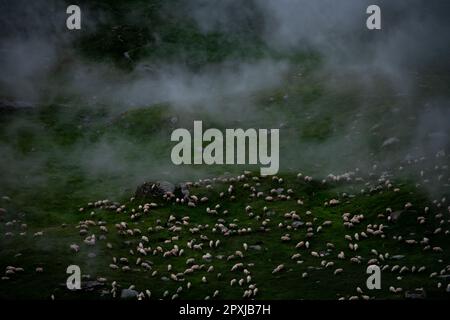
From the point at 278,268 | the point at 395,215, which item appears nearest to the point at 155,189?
the point at 278,268

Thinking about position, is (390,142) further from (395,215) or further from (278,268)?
(278,268)

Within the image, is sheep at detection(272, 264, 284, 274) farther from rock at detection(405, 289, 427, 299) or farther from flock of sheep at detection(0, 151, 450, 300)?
rock at detection(405, 289, 427, 299)

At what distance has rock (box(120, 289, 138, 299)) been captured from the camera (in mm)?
26250

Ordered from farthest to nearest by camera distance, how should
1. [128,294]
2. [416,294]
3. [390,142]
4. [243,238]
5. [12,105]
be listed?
1. [12,105]
2. [390,142]
3. [243,238]
4. [128,294]
5. [416,294]

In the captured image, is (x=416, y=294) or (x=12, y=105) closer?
(x=416, y=294)

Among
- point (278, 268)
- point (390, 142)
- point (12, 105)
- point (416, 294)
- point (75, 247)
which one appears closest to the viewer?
point (416, 294)

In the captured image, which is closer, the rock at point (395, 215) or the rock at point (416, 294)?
the rock at point (416, 294)

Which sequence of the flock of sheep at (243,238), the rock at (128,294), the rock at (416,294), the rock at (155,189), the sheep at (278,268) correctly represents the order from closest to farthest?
the rock at (416,294)
the rock at (128,294)
the flock of sheep at (243,238)
the sheep at (278,268)
the rock at (155,189)

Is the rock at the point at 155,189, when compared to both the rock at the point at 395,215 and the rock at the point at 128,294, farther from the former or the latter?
the rock at the point at 395,215

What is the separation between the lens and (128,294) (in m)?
26.4

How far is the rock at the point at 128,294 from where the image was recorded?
26.2m

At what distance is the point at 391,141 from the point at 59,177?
2815cm

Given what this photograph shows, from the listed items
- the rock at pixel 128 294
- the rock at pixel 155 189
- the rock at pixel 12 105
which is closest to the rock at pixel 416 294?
the rock at pixel 128 294
